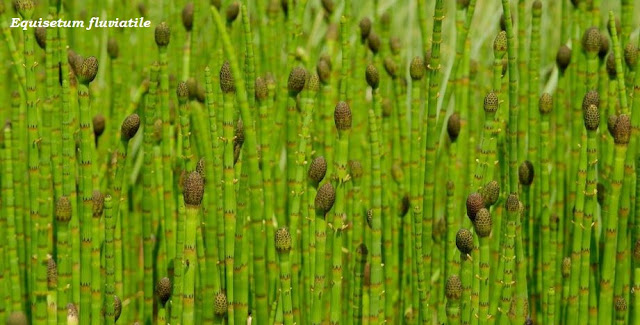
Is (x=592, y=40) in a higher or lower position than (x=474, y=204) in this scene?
higher

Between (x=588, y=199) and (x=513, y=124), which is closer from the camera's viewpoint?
(x=588, y=199)

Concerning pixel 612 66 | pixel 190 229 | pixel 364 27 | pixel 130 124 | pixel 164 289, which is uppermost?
pixel 364 27

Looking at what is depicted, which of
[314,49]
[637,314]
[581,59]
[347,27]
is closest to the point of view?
[637,314]

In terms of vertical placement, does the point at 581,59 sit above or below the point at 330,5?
below

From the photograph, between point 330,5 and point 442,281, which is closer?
point 442,281

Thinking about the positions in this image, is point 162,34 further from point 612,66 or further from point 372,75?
point 612,66

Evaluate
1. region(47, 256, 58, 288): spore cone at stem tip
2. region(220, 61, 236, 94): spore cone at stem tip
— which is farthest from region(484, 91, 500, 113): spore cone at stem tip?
region(47, 256, 58, 288): spore cone at stem tip

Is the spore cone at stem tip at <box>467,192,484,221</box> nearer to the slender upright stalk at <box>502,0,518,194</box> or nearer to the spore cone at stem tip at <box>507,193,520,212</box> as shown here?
Result: the spore cone at stem tip at <box>507,193,520,212</box>

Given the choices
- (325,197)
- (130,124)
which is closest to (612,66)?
(325,197)

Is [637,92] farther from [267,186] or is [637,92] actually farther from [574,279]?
[267,186]

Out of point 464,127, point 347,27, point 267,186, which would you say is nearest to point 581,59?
point 464,127

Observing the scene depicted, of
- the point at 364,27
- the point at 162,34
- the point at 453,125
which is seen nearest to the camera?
the point at 162,34
